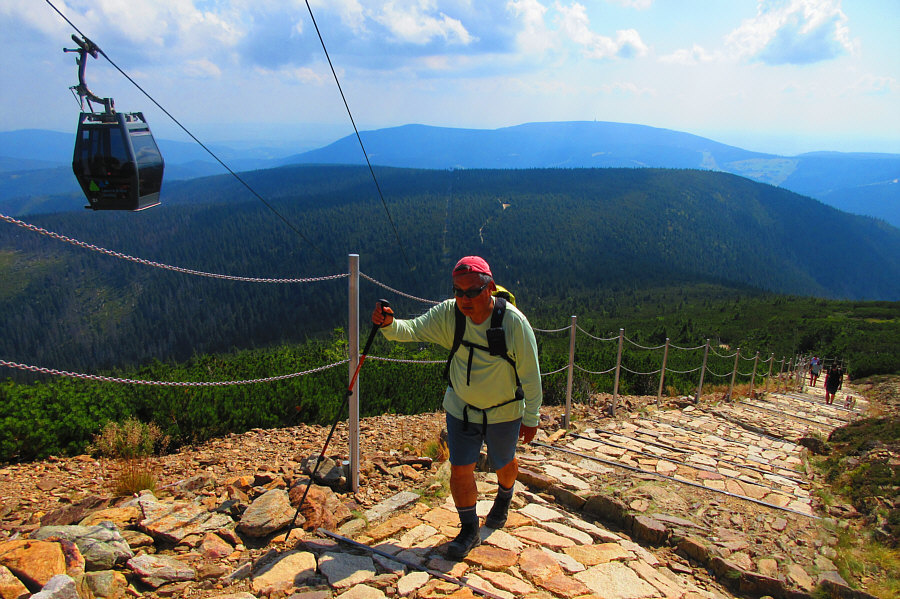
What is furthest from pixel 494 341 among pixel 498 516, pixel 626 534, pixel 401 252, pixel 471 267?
pixel 401 252

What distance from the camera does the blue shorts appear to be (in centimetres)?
308

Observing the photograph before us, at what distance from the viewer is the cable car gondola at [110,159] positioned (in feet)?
20.0

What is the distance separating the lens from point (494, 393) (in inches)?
117

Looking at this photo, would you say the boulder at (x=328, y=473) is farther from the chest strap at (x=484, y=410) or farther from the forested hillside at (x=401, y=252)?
the forested hillside at (x=401, y=252)

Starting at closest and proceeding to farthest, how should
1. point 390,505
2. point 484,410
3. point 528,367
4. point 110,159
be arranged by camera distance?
point 528,367
point 484,410
point 390,505
point 110,159

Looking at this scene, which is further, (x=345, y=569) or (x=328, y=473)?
(x=328, y=473)

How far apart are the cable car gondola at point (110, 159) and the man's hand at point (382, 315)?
4.88m

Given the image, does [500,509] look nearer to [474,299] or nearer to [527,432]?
[527,432]

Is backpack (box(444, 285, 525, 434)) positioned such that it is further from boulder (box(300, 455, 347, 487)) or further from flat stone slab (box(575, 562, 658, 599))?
boulder (box(300, 455, 347, 487))

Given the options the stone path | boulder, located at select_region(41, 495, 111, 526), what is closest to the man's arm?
the stone path

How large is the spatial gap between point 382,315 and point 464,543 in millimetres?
1391

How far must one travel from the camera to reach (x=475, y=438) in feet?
10.1

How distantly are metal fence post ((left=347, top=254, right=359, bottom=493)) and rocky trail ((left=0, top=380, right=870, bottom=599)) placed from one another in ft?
0.50

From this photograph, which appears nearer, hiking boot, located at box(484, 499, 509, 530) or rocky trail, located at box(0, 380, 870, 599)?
rocky trail, located at box(0, 380, 870, 599)
